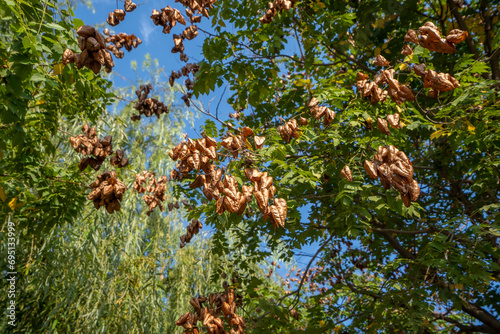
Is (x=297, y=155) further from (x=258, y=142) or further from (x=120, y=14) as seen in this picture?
(x=120, y=14)

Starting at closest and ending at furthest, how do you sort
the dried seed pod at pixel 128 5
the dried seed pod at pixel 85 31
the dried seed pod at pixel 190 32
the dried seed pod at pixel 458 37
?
the dried seed pod at pixel 85 31
the dried seed pod at pixel 458 37
the dried seed pod at pixel 128 5
the dried seed pod at pixel 190 32

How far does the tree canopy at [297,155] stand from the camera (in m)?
2.71

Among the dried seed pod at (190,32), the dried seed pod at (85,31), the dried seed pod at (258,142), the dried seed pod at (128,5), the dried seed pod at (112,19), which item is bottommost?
the dried seed pod at (85,31)

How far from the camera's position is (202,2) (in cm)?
402

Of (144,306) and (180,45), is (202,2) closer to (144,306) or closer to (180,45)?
(180,45)

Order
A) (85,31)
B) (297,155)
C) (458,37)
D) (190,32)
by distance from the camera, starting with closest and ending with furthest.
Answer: (85,31) → (458,37) → (297,155) → (190,32)

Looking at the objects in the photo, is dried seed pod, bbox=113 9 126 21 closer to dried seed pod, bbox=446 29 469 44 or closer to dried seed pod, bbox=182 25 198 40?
dried seed pod, bbox=182 25 198 40

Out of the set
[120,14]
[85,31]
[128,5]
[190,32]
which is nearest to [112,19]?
[120,14]

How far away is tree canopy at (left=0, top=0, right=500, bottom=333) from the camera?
2713mm

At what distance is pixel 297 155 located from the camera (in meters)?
3.66

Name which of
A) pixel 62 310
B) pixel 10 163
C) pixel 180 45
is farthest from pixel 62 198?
pixel 180 45

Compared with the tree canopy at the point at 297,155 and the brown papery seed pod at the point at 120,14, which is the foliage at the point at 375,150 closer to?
the tree canopy at the point at 297,155

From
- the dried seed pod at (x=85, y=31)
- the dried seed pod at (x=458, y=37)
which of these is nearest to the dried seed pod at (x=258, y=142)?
the dried seed pod at (x=85, y=31)

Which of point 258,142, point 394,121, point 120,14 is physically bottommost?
point 258,142
